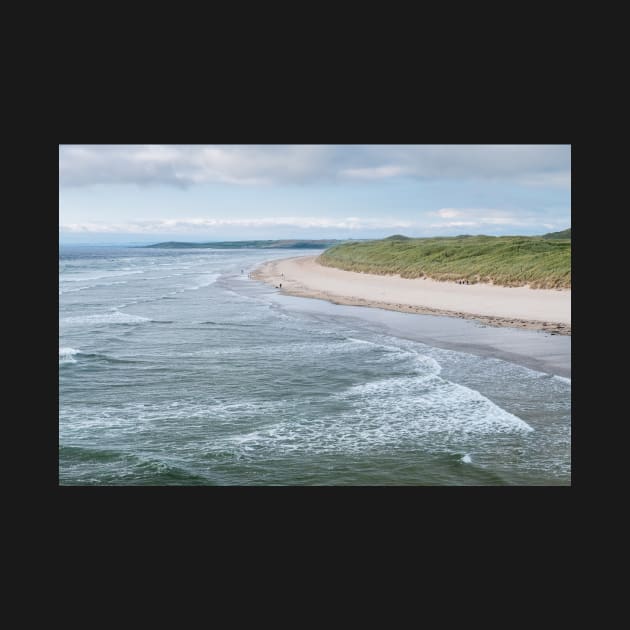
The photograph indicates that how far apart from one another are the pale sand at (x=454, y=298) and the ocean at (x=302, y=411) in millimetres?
1990

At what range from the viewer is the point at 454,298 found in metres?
20.8

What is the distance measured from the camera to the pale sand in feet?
52.5

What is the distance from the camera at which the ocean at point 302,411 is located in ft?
20.0

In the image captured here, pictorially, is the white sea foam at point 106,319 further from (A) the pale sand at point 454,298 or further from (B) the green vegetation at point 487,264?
(B) the green vegetation at point 487,264

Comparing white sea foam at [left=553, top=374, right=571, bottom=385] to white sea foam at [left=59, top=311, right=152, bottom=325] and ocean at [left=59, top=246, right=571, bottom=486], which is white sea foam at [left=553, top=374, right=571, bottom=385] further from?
white sea foam at [left=59, top=311, right=152, bottom=325]

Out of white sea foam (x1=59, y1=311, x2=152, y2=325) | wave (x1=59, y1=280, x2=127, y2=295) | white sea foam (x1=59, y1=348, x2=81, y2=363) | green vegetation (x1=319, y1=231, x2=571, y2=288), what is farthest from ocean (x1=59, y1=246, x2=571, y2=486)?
wave (x1=59, y1=280, x2=127, y2=295)

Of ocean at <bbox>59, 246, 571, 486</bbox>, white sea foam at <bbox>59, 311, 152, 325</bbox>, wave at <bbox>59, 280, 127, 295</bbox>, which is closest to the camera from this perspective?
ocean at <bbox>59, 246, 571, 486</bbox>

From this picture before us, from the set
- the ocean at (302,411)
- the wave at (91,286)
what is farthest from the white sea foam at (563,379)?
the wave at (91,286)

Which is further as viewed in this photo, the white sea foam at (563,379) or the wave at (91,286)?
the wave at (91,286)

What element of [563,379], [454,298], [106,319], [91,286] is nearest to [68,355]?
[106,319]

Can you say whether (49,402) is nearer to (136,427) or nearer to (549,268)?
(136,427)

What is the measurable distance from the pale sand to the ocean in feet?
6.53

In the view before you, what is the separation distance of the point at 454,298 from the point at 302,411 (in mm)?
13738

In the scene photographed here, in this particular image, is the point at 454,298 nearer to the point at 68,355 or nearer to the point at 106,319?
the point at 106,319
